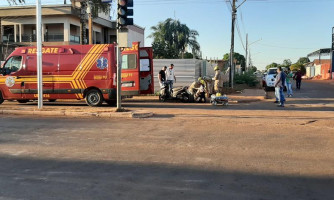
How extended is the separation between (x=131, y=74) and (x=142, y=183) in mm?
11143

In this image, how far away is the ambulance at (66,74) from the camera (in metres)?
13.9


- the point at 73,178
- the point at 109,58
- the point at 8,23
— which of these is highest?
the point at 8,23

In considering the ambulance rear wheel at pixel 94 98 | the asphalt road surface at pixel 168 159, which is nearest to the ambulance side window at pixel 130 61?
the ambulance rear wheel at pixel 94 98

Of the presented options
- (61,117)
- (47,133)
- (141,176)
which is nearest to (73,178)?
(141,176)

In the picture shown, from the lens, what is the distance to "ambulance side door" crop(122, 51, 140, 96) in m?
15.6

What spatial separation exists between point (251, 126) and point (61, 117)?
646cm

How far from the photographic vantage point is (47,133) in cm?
884

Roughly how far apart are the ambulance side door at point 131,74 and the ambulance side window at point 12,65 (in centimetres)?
457

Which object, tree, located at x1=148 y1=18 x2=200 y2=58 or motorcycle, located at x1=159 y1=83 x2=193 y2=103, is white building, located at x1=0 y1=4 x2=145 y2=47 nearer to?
tree, located at x1=148 y1=18 x2=200 y2=58

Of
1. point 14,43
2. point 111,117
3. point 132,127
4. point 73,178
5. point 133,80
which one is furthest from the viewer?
point 14,43

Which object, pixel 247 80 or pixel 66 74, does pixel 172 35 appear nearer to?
pixel 247 80

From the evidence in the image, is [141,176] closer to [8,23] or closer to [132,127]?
[132,127]

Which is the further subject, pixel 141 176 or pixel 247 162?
pixel 247 162

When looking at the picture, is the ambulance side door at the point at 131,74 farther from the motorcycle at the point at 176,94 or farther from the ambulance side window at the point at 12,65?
the ambulance side window at the point at 12,65
